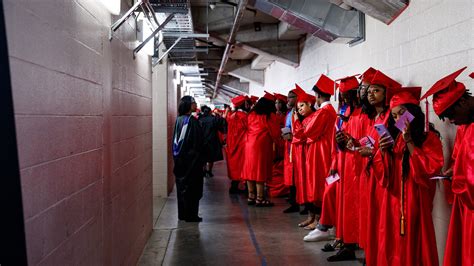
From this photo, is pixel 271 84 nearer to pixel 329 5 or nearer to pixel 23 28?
pixel 329 5

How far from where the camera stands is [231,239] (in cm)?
556

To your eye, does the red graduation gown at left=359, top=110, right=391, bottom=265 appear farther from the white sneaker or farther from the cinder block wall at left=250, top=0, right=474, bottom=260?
the white sneaker

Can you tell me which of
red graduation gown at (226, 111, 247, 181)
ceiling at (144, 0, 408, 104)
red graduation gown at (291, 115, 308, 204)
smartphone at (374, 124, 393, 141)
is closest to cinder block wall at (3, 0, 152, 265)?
ceiling at (144, 0, 408, 104)

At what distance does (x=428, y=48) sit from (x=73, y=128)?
2818mm

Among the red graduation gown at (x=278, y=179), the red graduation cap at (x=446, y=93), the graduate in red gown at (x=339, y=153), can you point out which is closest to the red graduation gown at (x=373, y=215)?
the graduate in red gown at (x=339, y=153)

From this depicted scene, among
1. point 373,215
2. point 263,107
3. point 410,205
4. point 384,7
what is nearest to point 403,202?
point 410,205

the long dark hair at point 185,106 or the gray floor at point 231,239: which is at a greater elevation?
the long dark hair at point 185,106

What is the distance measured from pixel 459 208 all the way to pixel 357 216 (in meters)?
1.57

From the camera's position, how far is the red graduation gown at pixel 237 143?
8.60 m

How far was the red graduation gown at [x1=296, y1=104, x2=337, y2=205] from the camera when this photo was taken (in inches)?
213

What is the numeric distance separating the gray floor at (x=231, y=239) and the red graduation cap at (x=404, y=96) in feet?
Answer: 6.00

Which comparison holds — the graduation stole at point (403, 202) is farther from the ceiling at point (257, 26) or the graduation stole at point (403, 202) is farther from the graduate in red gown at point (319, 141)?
the graduate in red gown at point (319, 141)

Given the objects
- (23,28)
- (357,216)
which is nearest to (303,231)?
(357,216)

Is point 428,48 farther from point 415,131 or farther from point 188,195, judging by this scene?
point 188,195
